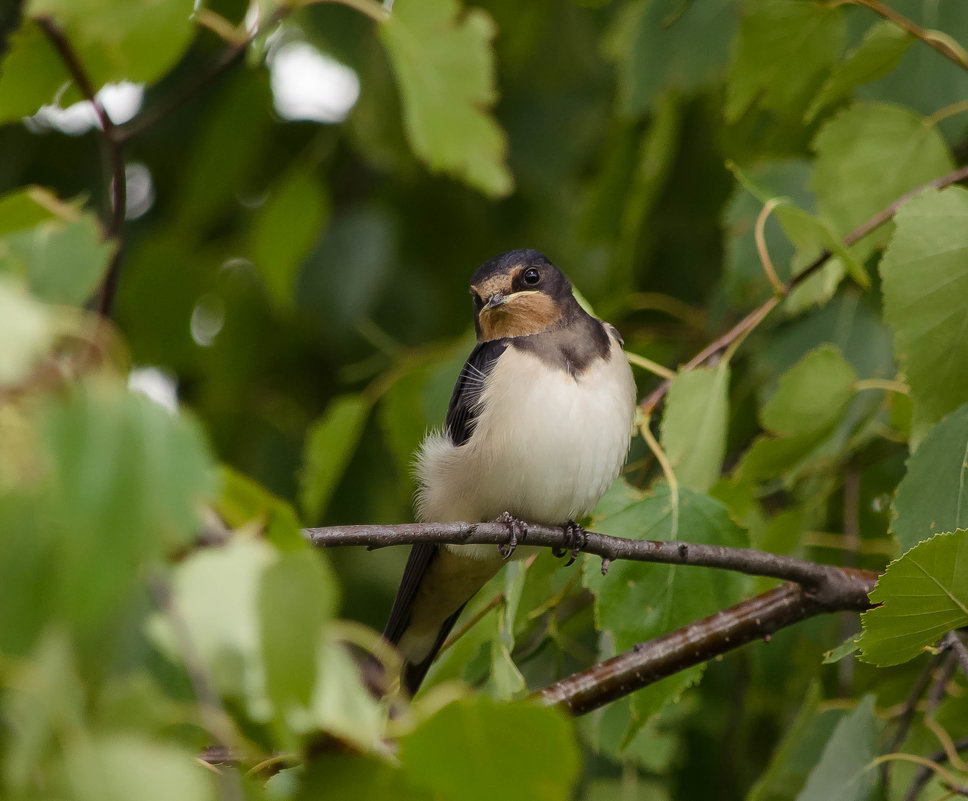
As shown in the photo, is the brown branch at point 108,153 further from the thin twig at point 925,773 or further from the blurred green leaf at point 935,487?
the thin twig at point 925,773

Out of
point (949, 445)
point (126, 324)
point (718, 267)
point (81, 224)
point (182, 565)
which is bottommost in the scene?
point (126, 324)

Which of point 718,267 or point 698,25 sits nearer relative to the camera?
point 698,25

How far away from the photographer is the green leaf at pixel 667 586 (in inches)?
94.6

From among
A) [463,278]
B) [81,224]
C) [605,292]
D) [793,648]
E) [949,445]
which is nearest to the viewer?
[81,224]

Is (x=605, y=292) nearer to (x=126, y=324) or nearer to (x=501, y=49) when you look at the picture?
(x=501, y=49)

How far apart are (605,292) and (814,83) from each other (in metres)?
1.30

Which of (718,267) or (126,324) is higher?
(718,267)

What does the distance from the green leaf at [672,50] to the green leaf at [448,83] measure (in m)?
0.71

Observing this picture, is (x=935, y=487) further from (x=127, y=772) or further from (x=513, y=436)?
(x=127, y=772)

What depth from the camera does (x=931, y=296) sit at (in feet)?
7.49

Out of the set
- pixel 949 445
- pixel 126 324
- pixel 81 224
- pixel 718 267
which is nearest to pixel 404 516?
pixel 126 324

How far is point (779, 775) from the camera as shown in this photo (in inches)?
110

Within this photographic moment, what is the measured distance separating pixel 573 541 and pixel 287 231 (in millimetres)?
2021

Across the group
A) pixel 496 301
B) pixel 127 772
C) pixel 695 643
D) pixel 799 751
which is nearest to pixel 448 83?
pixel 496 301
